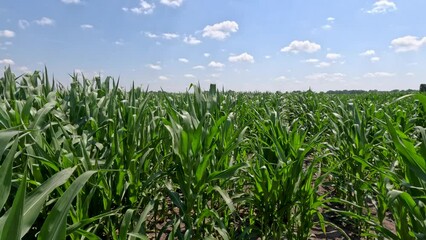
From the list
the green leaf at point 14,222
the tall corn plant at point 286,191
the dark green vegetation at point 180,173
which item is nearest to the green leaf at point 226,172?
the dark green vegetation at point 180,173

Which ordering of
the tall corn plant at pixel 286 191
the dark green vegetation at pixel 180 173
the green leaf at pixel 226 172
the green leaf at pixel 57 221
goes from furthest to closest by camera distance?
1. the tall corn plant at pixel 286 191
2. the green leaf at pixel 226 172
3. the dark green vegetation at pixel 180 173
4. the green leaf at pixel 57 221

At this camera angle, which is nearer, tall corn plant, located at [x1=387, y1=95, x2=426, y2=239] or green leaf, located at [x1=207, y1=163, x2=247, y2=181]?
tall corn plant, located at [x1=387, y1=95, x2=426, y2=239]

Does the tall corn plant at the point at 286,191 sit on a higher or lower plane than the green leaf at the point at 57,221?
lower

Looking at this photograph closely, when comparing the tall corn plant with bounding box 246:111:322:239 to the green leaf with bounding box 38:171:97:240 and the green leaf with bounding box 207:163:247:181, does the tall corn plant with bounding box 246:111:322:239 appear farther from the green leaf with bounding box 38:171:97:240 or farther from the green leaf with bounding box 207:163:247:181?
the green leaf with bounding box 38:171:97:240

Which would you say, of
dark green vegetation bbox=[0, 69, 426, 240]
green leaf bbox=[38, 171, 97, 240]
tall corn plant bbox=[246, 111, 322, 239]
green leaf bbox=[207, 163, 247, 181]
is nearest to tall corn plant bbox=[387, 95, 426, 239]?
dark green vegetation bbox=[0, 69, 426, 240]

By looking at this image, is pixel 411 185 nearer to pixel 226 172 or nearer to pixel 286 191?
pixel 286 191

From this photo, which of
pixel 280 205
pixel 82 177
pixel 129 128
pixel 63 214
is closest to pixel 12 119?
pixel 129 128

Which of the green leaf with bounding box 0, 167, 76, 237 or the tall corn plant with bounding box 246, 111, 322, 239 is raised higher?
the green leaf with bounding box 0, 167, 76, 237

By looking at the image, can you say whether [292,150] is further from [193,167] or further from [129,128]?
[129,128]

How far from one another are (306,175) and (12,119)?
5.58 ft

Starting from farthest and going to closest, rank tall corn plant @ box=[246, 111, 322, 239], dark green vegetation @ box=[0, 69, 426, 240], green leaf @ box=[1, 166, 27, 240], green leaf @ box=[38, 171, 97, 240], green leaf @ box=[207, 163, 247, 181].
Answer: tall corn plant @ box=[246, 111, 322, 239]
green leaf @ box=[207, 163, 247, 181]
dark green vegetation @ box=[0, 69, 426, 240]
green leaf @ box=[38, 171, 97, 240]
green leaf @ box=[1, 166, 27, 240]

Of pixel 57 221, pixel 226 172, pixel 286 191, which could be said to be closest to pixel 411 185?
pixel 286 191

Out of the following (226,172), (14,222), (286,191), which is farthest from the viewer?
(286,191)

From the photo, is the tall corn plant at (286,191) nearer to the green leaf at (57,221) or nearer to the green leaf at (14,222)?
the green leaf at (57,221)
